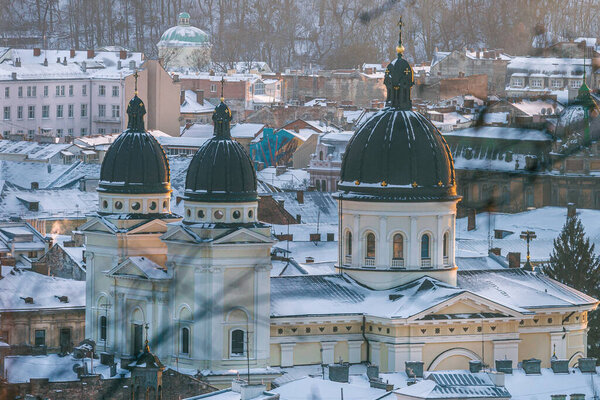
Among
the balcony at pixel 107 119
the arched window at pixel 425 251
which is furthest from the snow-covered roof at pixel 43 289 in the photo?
the balcony at pixel 107 119

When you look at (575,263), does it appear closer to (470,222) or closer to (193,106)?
(470,222)

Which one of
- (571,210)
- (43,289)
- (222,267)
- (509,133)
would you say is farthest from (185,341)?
(509,133)

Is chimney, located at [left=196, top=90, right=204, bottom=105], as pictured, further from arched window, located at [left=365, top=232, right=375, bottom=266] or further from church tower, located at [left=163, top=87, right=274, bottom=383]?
church tower, located at [left=163, top=87, right=274, bottom=383]

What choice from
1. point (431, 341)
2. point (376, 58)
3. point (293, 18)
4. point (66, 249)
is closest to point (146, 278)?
point (431, 341)

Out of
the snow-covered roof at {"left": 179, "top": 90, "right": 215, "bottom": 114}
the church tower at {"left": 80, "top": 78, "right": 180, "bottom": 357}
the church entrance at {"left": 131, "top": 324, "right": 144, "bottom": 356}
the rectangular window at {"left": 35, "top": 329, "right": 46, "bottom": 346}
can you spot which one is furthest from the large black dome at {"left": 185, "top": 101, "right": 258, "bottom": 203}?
the snow-covered roof at {"left": 179, "top": 90, "right": 215, "bottom": 114}

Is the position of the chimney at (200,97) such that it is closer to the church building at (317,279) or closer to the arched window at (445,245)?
the church building at (317,279)
